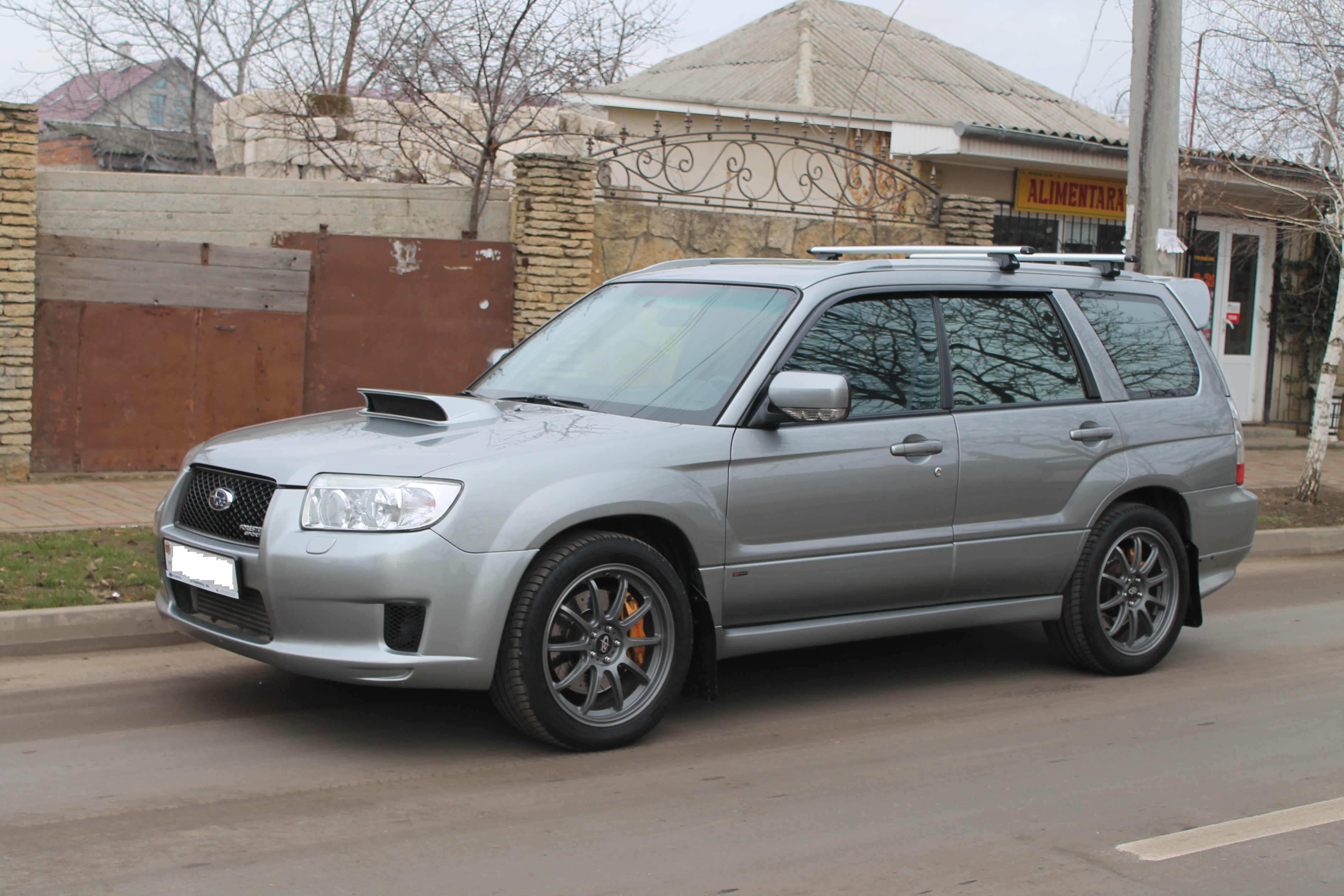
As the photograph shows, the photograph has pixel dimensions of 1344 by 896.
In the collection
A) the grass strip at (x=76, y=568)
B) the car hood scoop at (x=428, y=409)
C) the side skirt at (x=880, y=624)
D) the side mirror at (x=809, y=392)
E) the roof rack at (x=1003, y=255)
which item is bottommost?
the grass strip at (x=76, y=568)

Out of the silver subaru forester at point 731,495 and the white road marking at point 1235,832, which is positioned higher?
the silver subaru forester at point 731,495

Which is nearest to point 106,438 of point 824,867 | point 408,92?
point 408,92

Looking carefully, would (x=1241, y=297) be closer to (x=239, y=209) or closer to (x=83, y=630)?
(x=239, y=209)

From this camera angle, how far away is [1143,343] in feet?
22.1

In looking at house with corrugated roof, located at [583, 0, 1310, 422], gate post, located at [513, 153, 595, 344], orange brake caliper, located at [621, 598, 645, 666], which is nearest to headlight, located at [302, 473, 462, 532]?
orange brake caliper, located at [621, 598, 645, 666]

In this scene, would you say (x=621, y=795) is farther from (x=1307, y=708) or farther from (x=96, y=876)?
(x=1307, y=708)

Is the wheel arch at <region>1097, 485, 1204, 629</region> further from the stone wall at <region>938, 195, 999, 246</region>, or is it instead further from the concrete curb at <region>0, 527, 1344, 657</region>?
the stone wall at <region>938, 195, 999, 246</region>

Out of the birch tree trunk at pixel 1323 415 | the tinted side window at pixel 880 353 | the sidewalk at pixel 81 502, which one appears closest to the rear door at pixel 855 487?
the tinted side window at pixel 880 353

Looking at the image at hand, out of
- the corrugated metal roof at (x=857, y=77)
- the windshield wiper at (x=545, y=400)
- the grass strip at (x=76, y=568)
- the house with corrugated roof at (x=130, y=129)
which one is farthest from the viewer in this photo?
the house with corrugated roof at (x=130, y=129)

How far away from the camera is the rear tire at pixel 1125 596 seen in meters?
6.28

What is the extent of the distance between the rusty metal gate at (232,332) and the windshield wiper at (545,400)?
244 inches

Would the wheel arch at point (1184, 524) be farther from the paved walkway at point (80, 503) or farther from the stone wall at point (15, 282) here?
the stone wall at point (15, 282)

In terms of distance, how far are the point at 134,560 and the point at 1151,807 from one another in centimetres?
537

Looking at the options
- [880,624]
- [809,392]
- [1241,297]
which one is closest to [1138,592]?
[880,624]
